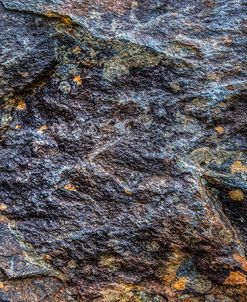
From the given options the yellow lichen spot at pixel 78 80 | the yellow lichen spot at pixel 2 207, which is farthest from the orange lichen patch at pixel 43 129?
the yellow lichen spot at pixel 2 207

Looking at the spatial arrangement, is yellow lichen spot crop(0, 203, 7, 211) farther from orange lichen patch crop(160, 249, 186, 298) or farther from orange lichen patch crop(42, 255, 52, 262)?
orange lichen patch crop(160, 249, 186, 298)

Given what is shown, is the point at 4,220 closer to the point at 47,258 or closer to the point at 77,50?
the point at 47,258

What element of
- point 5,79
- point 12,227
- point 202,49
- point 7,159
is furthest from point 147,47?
point 12,227

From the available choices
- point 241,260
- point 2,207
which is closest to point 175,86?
point 241,260

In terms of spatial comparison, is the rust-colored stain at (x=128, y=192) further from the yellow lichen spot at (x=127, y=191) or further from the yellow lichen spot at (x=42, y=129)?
the yellow lichen spot at (x=42, y=129)

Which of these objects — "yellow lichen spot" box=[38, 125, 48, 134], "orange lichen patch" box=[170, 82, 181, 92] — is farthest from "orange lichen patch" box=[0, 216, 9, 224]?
"orange lichen patch" box=[170, 82, 181, 92]
